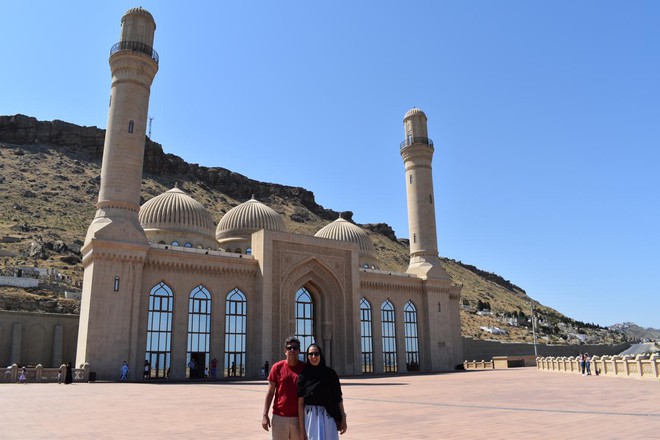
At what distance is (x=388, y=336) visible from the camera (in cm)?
3681

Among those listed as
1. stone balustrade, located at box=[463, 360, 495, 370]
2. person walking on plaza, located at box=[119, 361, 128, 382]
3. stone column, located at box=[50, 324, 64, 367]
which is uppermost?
stone column, located at box=[50, 324, 64, 367]

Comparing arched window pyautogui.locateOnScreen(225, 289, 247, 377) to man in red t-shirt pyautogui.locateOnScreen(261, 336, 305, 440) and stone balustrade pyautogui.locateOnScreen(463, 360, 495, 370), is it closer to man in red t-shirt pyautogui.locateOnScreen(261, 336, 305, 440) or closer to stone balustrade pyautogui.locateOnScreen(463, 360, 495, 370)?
stone balustrade pyautogui.locateOnScreen(463, 360, 495, 370)

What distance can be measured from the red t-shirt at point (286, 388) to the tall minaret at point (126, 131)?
2245 centimetres

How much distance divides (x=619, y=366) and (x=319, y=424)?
2528 centimetres

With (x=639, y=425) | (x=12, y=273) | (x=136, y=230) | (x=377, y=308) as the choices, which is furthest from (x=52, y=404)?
(x=12, y=273)

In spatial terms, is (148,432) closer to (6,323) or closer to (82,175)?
(6,323)

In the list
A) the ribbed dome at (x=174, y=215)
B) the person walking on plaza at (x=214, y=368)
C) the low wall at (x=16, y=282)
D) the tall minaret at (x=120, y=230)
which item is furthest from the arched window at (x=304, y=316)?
the low wall at (x=16, y=282)

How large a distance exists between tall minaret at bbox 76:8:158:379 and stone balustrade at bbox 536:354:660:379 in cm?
2278

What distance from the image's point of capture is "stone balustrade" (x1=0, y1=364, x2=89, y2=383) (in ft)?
72.5

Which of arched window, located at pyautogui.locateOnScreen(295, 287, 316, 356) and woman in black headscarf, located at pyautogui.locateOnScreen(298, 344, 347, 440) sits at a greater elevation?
arched window, located at pyautogui.locateOnScreen(295, 287, 316, 356)

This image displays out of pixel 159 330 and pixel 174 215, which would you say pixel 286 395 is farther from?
pixel 174 215

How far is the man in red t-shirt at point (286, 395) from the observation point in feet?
17.4

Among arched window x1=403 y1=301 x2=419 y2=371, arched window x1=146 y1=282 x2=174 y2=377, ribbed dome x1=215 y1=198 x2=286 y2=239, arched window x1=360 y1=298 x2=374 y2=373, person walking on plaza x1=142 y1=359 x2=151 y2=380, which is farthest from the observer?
ribbed dome x1=215 y1=198 x2=286 y2=239

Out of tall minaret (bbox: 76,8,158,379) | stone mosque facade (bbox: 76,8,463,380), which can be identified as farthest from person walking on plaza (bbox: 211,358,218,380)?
tall minaret (bbox: 76,8,158,379)
